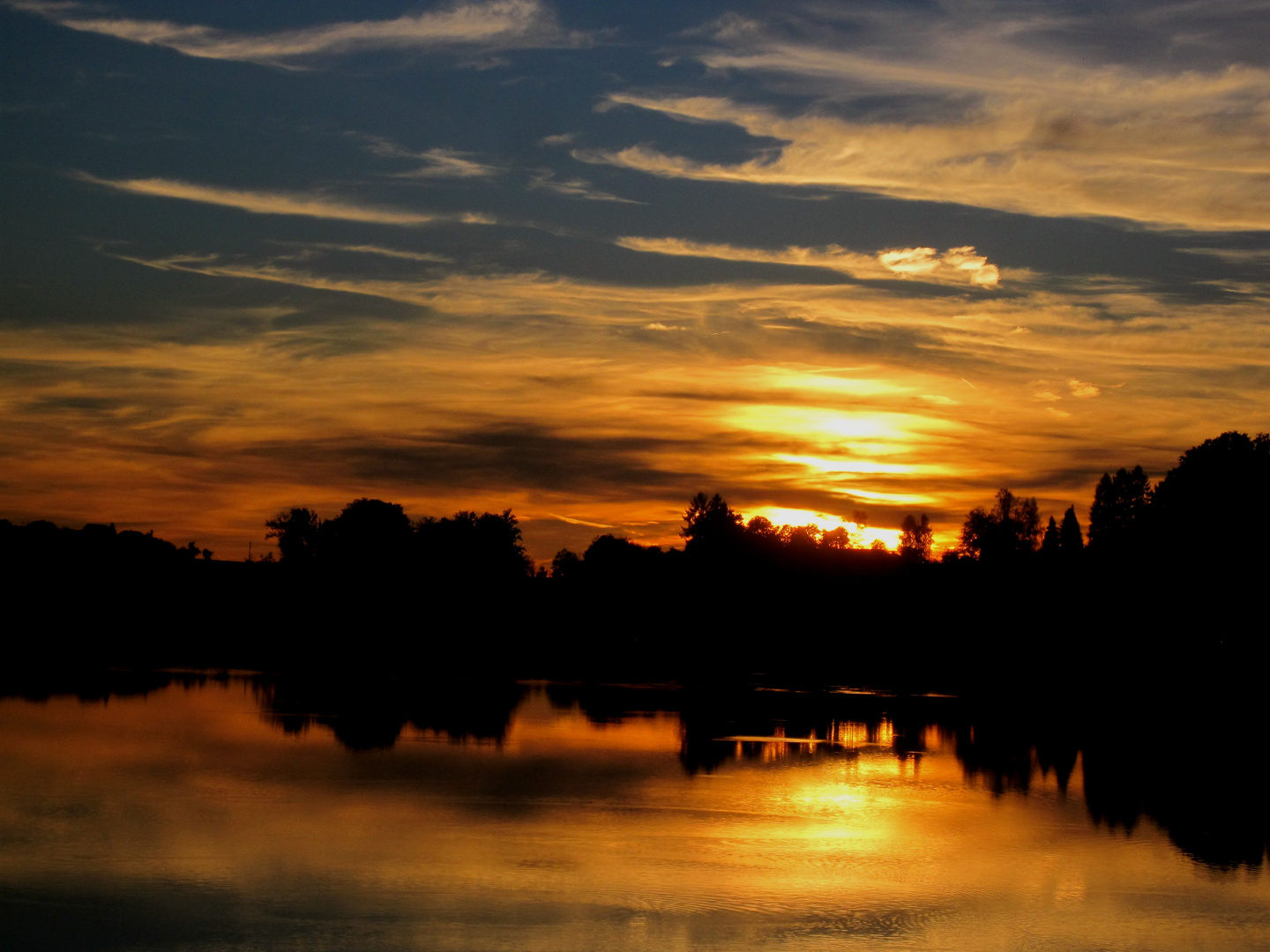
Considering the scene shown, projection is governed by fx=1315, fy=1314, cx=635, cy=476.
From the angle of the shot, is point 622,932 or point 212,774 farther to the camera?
point 212,774

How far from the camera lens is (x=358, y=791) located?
88.0 feet

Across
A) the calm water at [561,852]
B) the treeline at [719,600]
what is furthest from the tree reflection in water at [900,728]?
the treeline at [719,600]

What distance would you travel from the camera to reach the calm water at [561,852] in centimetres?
1734

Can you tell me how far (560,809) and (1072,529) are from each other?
13504cm

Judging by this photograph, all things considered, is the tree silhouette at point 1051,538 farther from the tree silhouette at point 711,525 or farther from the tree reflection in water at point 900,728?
the tree reflection in water at point 900,728

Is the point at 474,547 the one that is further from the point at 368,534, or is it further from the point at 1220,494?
the point at 1220,494

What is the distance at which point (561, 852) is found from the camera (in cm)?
2175

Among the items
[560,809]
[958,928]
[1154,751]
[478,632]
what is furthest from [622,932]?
[478,632]

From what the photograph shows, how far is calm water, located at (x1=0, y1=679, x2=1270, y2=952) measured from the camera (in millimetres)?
17344

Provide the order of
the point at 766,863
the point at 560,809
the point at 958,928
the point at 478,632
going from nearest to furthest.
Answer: the point at 958,928
the point at 766,863
the point at 560,809
the point at 478,632

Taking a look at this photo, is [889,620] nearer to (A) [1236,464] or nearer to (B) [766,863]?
(A) [1236,464]

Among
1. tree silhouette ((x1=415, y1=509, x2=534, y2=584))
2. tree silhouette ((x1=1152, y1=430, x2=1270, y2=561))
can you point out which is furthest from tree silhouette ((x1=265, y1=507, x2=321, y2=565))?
tree silhouette ((x1=1152, y1=430, x2=1270, y2=561))

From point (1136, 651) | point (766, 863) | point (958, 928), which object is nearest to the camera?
point (958, 928)

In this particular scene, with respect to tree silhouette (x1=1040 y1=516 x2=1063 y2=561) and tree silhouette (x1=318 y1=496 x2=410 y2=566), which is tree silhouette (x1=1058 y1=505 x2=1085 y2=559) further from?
tree silhouette (x1=318 y1=496 x2=410 y2=566)
